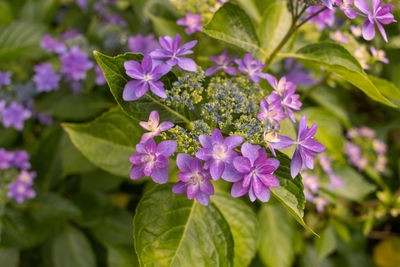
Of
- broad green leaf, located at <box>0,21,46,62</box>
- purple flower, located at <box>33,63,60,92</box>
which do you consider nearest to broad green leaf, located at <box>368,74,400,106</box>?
purple flower, located at <box>33,63,60,92</box>

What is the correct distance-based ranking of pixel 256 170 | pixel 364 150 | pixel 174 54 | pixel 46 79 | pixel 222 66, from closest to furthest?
pixel 256 170 < pixel 174 54 < pixel 222 66 < pixel 46 79 < pixel 364 150

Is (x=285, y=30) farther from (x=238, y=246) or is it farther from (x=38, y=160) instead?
(x=38, y=160)

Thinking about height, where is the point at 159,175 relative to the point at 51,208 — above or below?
above

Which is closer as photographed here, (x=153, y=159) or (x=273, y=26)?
(x=153, y=159)

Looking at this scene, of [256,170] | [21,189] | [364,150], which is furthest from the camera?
[364,150]

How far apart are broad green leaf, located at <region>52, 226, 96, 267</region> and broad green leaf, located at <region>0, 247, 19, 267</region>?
155 millimetres

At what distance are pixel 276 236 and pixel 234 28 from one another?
1016 millimetres

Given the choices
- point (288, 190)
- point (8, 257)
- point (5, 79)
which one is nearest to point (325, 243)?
point (288, 190)

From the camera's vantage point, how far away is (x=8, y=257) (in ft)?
4.80

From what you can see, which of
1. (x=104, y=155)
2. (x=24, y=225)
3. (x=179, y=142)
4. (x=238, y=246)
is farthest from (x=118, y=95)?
(x=24, y=225)

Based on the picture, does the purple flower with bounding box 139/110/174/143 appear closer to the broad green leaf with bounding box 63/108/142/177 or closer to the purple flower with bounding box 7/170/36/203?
the broad green leaf with bounding box 63/108/142/177

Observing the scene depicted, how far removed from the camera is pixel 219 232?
0.98 m

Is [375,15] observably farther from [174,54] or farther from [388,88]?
[174,54]

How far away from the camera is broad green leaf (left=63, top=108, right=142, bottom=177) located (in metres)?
1.11
